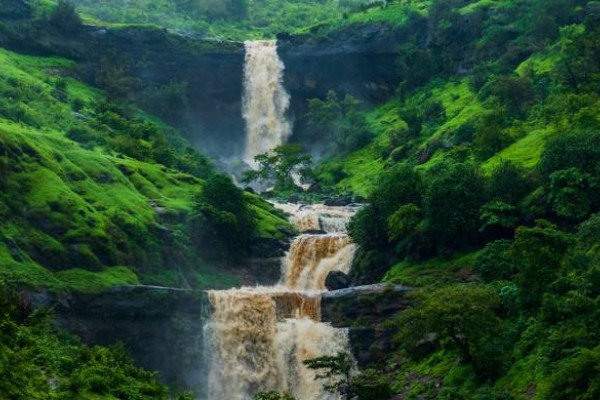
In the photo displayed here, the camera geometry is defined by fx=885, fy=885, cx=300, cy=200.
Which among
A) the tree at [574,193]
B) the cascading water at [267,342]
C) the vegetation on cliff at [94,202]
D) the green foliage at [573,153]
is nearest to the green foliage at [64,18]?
the vegetation on cliff at [94,202]

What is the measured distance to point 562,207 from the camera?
55.5m

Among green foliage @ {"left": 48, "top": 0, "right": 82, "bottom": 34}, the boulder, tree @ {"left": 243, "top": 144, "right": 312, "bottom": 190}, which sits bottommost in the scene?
the boulder

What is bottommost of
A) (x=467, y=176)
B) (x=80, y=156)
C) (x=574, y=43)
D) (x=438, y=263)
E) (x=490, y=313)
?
(x=490, y=313)

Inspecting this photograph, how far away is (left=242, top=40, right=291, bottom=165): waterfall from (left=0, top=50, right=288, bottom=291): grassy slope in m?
35.4

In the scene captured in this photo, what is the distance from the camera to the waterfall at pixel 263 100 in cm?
11931

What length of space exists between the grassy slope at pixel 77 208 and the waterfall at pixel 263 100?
1392 inches

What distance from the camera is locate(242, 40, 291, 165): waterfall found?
391ft

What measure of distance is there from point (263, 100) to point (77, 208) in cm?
5639

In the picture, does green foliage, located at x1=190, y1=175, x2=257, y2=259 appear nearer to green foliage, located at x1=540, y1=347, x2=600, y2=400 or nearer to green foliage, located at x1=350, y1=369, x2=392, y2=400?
green foliage, located at x1=350, y1=369, x2=392, y2=400

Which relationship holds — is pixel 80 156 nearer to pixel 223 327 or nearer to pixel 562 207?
pixel 223 327

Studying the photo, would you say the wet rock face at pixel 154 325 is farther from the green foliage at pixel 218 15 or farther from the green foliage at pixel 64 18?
the green foliage at pixel 218 15

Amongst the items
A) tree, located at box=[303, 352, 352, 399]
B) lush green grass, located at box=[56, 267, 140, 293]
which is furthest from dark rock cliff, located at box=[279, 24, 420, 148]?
tree, located at box=[303, 352, 352, 399]

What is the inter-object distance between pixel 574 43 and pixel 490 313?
41831mm

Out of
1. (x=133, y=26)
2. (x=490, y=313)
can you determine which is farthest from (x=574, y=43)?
(x=133, y=26)
